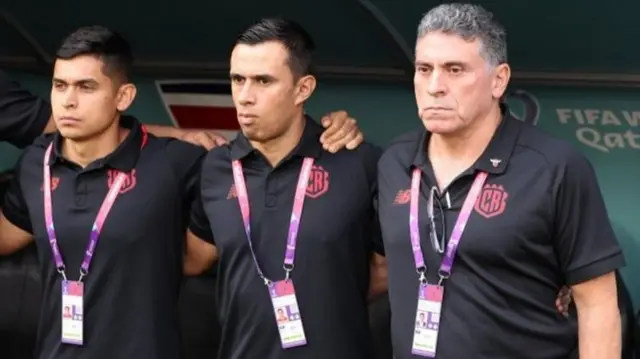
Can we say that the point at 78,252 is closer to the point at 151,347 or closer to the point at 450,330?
the point at 151,347

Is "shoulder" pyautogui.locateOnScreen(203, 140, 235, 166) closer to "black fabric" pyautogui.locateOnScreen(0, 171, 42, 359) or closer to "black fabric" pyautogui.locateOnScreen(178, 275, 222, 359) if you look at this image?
"black fabric" pyautogui.locateOnScreen(178, 275, 222, 359)

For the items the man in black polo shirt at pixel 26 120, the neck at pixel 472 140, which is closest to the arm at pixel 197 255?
the man in black polo shirt at pixel 26 120

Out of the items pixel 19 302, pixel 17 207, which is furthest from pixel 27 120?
pixel 19 302

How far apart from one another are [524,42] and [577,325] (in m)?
1.04

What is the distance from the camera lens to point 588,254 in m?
2.11

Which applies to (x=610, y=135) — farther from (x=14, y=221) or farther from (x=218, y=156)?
(x=14, y=221)

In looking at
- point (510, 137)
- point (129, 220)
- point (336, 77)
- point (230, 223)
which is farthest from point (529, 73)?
point (129, 220)

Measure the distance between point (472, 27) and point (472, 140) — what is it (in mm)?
252

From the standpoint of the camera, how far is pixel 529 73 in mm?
3055

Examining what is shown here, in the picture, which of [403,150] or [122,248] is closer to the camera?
[403,150]

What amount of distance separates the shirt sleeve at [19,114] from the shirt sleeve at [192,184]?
400mm

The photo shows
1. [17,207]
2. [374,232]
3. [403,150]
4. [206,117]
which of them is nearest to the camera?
[403,150]

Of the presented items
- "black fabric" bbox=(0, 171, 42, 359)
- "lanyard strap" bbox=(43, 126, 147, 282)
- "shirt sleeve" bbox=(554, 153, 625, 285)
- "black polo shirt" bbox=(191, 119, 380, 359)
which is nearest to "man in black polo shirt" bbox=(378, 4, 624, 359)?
"shirt sleeve" bbox=(554, 153, 625, 285)

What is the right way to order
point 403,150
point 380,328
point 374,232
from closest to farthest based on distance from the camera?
point 403,150, point 374,232, point 380,328
